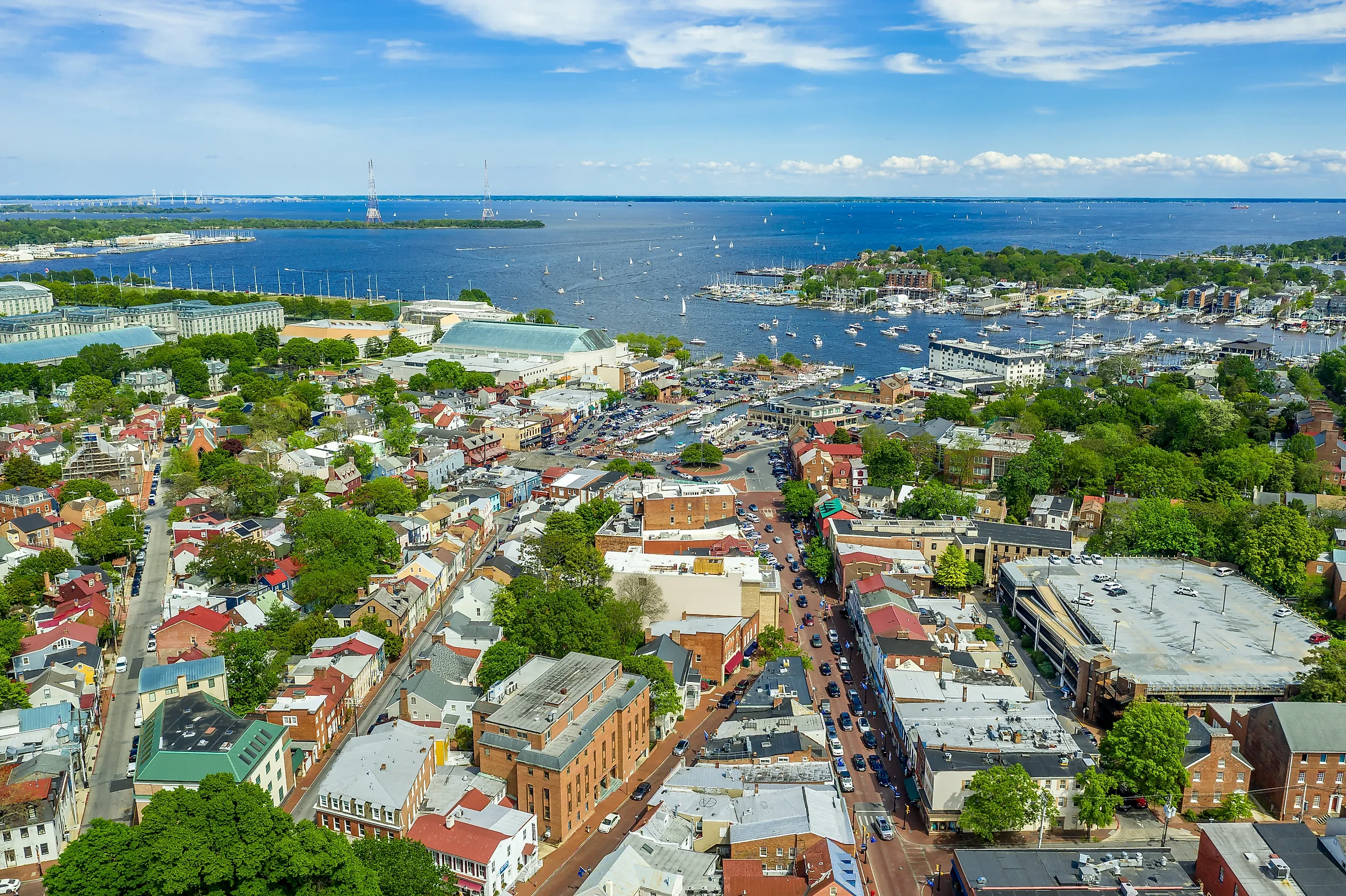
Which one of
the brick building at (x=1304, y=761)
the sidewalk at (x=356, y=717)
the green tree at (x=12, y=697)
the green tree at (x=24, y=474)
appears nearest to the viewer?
the brick building at (x=1304, y=761)

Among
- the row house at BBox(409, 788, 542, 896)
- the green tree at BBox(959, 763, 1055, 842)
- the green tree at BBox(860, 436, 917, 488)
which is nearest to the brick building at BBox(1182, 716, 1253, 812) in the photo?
the green tree at BBox(959, 763, 1055, 842)

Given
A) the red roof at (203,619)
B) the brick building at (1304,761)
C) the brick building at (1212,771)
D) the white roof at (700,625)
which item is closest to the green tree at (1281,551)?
the brick building at (1304,761)

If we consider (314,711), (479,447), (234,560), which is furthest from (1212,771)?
(479,447)

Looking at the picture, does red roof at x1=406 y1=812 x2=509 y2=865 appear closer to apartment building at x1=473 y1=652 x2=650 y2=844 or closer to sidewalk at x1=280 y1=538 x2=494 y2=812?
apartment building at x1=473 y1=652 x2=650 y2=844

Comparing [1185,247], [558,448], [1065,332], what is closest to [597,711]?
[558,448]

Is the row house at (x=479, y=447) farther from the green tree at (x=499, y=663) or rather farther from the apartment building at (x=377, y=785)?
the apartment building at (x=377, y=785)

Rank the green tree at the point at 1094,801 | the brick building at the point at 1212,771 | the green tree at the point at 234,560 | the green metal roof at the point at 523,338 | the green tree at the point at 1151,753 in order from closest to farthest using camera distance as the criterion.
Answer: the green tree at the point at 1094,801 < the green tree at the point at 1151,753 < the brick building at the point at 1212,771 < the green tree at the point at 234,560 < the green metal roof at the point at 523,338

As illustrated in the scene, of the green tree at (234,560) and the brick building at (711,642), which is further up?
the green tree at (234,560)
